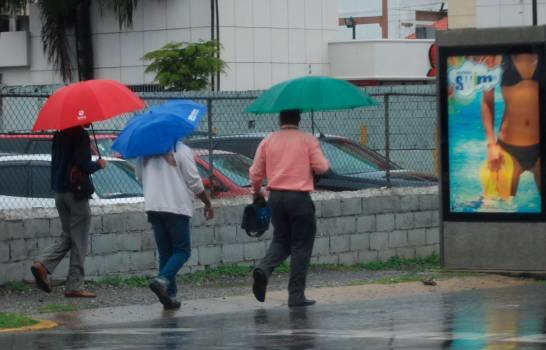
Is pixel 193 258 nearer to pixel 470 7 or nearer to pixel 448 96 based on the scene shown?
pixel 448 96

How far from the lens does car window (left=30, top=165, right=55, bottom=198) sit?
538 inches

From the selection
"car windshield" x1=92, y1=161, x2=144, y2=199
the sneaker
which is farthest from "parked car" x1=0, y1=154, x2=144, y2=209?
the sneaker

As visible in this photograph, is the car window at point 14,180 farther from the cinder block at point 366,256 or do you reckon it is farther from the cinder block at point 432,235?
the cinder block at point 432,235

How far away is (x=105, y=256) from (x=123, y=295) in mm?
738

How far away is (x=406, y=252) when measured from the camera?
15.7m

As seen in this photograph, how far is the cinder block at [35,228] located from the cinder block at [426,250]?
5.29m

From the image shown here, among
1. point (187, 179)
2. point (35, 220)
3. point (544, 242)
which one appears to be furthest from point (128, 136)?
point (544, 242)

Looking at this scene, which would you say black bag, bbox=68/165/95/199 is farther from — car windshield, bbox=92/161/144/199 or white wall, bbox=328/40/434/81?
white wall, bbox=328/40/434/81

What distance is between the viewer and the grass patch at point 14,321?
10.1 meters

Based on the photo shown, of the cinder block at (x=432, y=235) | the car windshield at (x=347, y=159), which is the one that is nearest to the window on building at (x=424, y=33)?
the car windshield at (x=347, y=159)

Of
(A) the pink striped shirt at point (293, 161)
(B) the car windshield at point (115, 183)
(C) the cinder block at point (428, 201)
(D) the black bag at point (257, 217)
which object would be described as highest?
(A) the pink striped shirt at point (293, 161)

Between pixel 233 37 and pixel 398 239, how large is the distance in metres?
25.1

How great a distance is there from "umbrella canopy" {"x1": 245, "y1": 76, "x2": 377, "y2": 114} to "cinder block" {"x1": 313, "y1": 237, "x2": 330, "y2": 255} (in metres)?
3.85

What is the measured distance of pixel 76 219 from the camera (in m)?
11.5
